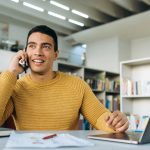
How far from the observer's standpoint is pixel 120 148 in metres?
0.70

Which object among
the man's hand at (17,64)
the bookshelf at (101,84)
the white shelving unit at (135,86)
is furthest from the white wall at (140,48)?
the man's hand at (17,64)

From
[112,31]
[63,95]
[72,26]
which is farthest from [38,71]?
[72,26]

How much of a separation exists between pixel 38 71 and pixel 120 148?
3.04ft

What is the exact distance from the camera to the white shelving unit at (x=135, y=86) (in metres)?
3.69

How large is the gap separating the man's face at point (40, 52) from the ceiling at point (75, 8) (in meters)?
3.47

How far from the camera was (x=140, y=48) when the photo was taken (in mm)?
6191

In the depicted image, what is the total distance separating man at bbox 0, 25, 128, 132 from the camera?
142cm

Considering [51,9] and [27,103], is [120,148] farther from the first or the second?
[51,9]

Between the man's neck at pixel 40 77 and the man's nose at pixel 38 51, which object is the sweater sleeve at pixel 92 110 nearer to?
the man's neck at pixel 40 77

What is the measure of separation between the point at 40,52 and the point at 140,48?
16.5 feet

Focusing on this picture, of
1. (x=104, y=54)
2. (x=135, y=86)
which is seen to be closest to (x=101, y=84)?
(x=135, y=86)

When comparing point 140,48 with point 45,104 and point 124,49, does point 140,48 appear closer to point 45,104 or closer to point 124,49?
point 124,49

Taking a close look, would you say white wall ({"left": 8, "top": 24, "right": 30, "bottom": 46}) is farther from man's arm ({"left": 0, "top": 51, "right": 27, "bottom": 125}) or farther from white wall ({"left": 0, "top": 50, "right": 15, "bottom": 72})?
man's arm ({"left": 0, "top": 51, "right": 27, "bottom": 125})

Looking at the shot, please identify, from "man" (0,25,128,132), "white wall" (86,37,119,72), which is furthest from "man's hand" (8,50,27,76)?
"white wall" (86,37,119,72)
